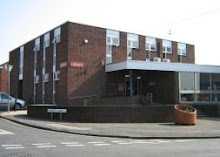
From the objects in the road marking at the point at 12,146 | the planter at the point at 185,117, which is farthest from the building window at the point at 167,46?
the road marking at the point at 12,146

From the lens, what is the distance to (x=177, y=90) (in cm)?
3200

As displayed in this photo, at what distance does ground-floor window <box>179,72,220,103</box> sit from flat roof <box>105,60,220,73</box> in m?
0.54

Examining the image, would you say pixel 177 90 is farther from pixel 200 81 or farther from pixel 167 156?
pixel 167 156

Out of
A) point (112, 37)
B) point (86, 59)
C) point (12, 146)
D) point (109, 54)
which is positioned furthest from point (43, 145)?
point (112, 37)

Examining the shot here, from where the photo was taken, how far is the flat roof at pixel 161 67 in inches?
1211

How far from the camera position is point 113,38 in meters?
35.4

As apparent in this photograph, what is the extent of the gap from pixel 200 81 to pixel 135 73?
266 inches

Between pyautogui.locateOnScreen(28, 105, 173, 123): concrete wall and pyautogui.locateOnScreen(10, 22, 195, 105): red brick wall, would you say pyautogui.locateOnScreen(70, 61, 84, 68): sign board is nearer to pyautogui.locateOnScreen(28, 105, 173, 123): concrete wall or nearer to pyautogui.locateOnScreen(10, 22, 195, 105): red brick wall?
pyautogui.locateOnScreen(10, 22, 195, 105): red brick wall

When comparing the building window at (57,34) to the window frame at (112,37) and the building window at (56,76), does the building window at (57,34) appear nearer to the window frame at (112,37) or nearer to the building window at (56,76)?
the building window at (56,76)

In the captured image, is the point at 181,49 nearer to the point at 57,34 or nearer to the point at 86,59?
the point at 86,59

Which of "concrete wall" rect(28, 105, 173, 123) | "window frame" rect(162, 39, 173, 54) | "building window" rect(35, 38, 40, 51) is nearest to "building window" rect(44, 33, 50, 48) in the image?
"building window" rect(35, 38, 40, 51)

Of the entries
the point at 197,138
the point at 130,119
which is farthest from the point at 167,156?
the point at 130,119

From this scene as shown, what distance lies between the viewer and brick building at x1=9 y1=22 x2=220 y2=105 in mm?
32031

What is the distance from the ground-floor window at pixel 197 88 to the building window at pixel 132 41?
274 inches
